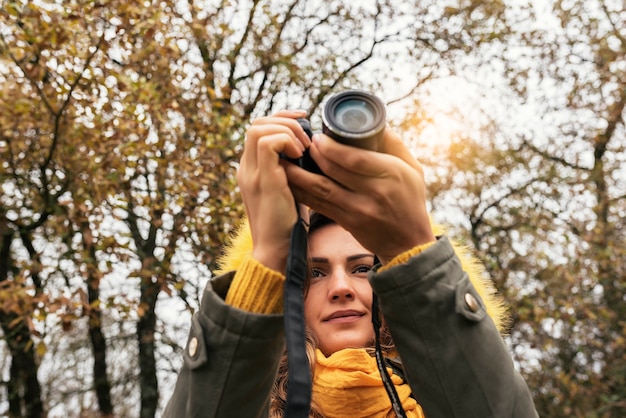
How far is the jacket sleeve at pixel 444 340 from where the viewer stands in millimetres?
Answer: 949

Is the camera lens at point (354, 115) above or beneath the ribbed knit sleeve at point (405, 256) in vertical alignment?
above

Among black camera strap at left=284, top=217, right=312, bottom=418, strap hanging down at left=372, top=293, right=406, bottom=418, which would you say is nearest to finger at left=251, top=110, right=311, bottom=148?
black camera strap at left=284, top=217, right=312, bottom=418

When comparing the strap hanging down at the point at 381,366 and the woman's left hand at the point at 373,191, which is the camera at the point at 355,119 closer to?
the woman's left hand at the point at 373,191

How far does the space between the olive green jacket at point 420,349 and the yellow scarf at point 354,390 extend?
42 cm

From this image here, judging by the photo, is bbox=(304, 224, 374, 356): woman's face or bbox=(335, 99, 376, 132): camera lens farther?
bbox=(304, 224, 374, 356): woman's face

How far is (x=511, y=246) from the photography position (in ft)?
37.3

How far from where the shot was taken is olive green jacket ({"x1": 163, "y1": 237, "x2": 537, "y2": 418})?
953 millimetres

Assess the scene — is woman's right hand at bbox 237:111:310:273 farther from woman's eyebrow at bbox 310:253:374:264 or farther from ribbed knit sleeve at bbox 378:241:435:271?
woman's eyebrow at bbox 310:253:374:264

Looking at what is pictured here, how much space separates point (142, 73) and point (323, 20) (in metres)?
3.85

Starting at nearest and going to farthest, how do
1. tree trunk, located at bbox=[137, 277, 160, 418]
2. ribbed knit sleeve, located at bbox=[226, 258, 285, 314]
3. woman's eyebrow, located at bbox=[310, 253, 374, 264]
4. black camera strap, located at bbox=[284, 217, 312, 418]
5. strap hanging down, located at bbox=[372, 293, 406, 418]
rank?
black camera strap, located at bbox=[284, 217, 312, 418] → ribbed knit sleeve, located at bbox=[226, 258, 285, 314] → strap hanging down, located at bbox=[372, 293, 406, 418] → woman's eyebrow, located at bbox=[310, 253, 374, 264] → tree trunk, located at bbox=[137, 277, 160, 418]

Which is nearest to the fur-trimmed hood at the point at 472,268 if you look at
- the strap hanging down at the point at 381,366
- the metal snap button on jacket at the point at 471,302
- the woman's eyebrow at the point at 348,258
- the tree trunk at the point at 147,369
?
the woman's eyebrow at the point at 348,258

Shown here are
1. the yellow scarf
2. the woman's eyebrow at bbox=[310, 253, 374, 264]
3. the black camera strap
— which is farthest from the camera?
the woman's eyebrow at bbox=[310, 253, 374, 264]

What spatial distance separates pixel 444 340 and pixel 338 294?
25.7 inches

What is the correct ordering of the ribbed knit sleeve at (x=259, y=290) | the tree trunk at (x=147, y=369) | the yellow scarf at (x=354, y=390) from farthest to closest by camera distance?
1. the tree trunk at (x=147, y=369)
2. the yellow scarf at (x=354, y=390)
3. the ribbed knit sleeve at (x=259, y=290)
